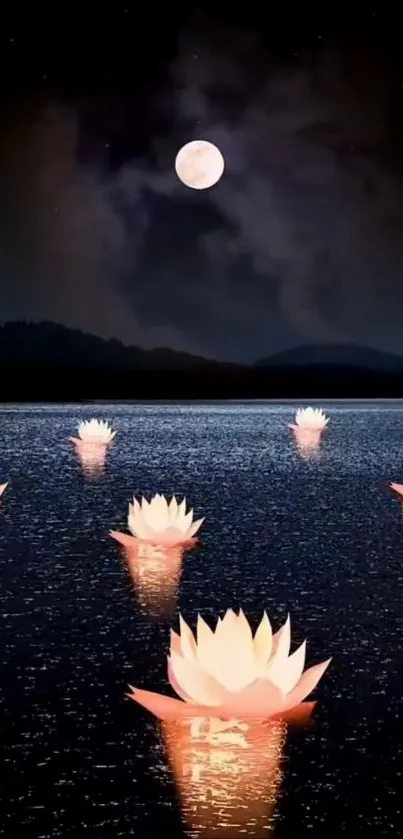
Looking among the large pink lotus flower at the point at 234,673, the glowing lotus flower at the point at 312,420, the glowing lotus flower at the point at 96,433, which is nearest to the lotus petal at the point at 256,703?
the large pink lotus flower at the point at 234,673

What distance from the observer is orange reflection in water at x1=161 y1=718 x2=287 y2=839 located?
9.99 feet

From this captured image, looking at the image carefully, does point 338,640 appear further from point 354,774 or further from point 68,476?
point 68,476

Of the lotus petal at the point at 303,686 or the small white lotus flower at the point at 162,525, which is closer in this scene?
the lotus petal at the point at 303,686

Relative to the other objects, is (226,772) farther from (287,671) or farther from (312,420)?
(312,420)

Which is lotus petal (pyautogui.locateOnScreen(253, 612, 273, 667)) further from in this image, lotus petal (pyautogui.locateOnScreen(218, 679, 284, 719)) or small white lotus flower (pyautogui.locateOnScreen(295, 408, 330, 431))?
small white lotus flower (pyautogui.locateOnScreen(295, 408, 330, 431))

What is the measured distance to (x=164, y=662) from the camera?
4.88 metres

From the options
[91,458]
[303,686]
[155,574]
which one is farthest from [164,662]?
[91,458]

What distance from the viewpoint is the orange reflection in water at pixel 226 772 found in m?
3.04

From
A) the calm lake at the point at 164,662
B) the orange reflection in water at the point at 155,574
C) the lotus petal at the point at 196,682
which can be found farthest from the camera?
the orange reflection in water at the point at 155,574

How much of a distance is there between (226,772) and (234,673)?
0.35 metres

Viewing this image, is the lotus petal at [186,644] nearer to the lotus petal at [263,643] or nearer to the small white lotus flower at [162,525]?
the lotus petal at [263,643]

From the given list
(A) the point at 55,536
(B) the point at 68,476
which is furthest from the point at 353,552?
(B) the point at 68,476

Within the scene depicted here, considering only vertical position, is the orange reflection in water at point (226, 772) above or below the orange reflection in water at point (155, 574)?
below

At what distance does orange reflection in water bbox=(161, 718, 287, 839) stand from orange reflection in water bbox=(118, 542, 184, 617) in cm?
216
